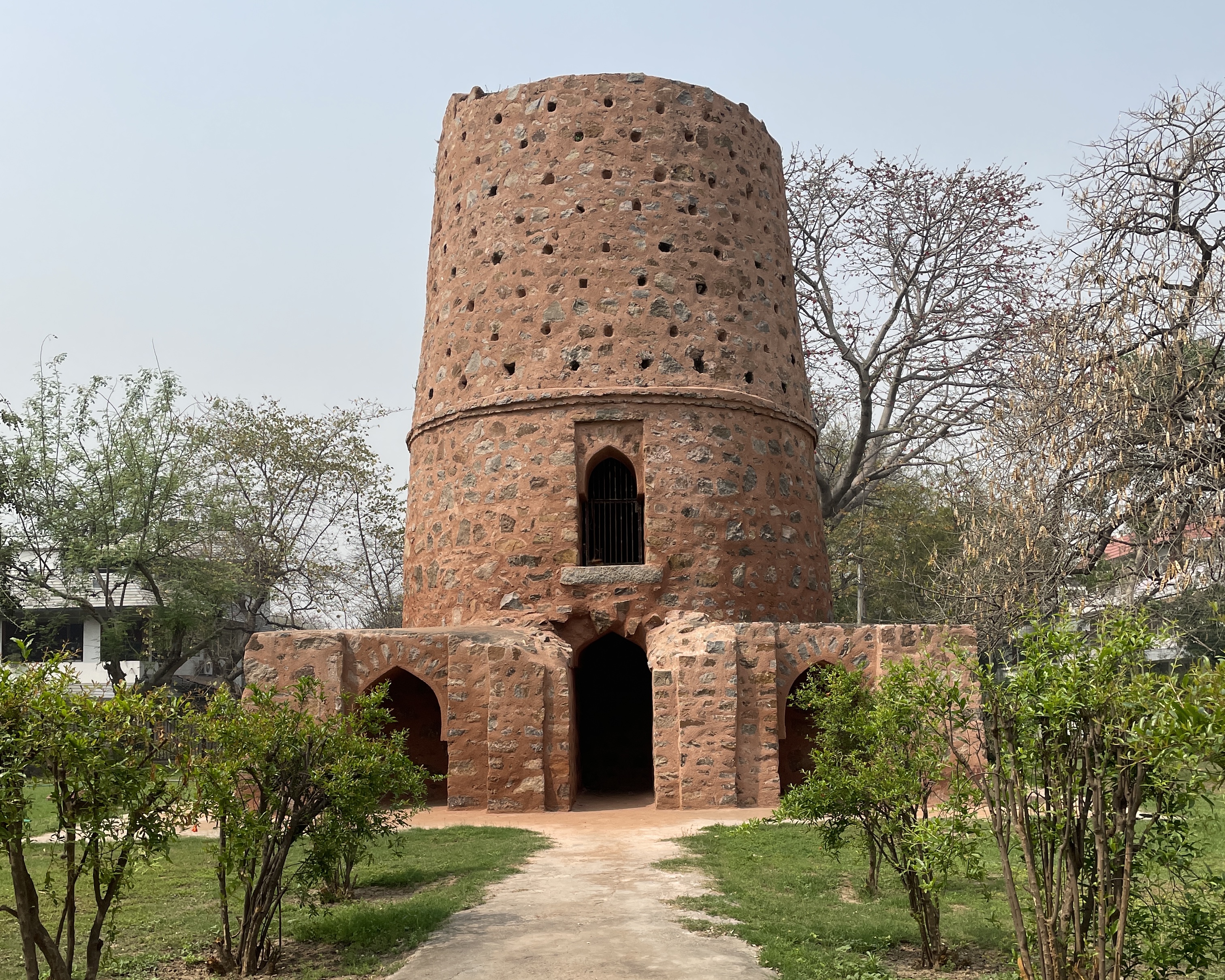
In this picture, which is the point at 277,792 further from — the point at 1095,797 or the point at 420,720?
the point at 420,720

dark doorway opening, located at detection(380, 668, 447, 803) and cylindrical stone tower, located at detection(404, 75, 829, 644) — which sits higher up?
cylindrical stone tower, located at detection(404, 75, 829, 644)

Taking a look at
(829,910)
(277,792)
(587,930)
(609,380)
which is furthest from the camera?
(609,380)

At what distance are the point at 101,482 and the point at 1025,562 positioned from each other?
16226 mm

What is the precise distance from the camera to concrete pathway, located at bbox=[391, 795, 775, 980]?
237 inches

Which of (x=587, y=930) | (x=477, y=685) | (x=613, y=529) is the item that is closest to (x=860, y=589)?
(x=613, y=529)

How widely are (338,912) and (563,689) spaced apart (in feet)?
17.8

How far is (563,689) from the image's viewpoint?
Answer: 42.6ft

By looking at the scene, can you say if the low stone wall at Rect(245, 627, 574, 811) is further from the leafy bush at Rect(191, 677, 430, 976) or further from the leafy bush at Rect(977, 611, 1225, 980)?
the leafy bush at Rect(977, 611, 1225, 980)

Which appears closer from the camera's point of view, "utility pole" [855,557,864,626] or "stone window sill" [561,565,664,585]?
"stone window sill" [561,565,664,585]

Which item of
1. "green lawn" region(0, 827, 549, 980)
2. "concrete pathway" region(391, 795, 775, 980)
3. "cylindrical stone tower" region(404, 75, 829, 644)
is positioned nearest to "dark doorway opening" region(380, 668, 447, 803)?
"cylindrical stone tower" region(404, 75, 829, 644)

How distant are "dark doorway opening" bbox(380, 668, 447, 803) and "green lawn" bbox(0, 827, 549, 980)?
3928 mm

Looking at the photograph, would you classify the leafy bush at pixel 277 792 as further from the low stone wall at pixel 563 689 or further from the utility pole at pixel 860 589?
the utility pole at pixel 860 589

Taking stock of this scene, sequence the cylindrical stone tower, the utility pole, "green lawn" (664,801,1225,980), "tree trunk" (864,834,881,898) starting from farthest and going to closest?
the utility pole → the cylindrical stone tower → "tree trunk" (864,834,881,898) → "green lawn" (664,801,1225,980)

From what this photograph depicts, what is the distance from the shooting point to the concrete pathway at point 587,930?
603 centimetres
